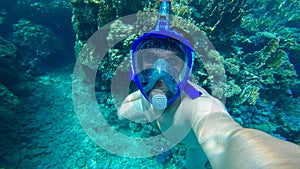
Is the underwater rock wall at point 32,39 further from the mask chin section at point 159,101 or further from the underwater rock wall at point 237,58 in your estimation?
the mask chin section at point 159,101

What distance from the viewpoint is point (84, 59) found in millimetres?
4906

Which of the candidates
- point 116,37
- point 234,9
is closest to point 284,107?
point 234,9

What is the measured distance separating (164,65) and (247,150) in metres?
1.16

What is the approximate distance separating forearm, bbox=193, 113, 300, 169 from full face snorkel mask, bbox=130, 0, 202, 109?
25.1 inches

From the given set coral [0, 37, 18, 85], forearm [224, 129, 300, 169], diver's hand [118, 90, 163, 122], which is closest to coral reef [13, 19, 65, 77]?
coral [0, 37, 18, 85]

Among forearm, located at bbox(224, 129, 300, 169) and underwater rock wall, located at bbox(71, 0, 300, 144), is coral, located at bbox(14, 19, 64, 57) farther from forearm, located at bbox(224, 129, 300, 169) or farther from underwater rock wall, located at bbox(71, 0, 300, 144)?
forearm, located at bbox(224, 129, 300, 169)

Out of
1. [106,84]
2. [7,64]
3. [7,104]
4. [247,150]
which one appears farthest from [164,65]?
[7,64]

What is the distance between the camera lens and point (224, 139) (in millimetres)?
1192

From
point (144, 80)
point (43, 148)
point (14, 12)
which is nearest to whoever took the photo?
point (144, 80)

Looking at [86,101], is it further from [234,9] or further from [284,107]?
[284,107]

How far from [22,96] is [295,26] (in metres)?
12.0

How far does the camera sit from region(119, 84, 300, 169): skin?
2.68 ft

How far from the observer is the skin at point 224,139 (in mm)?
816

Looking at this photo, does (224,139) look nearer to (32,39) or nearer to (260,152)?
(260,152)
